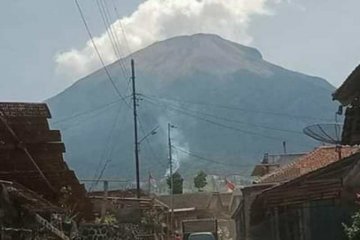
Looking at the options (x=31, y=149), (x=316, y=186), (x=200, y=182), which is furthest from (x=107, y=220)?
(x=200, y=182)

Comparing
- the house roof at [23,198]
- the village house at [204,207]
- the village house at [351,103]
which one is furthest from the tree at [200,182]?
the house roof at [23,198]

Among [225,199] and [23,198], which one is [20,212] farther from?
[225,199]

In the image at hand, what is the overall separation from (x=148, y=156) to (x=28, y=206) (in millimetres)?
184637

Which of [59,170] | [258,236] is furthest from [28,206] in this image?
[258,236]

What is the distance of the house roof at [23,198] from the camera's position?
11.1 metres

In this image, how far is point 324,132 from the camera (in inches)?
984

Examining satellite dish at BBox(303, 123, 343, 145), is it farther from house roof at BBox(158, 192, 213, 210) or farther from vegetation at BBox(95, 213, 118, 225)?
house roof at BBox(158, 192, 213, 210)

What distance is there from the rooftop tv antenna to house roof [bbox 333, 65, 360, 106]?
7918 millimetres

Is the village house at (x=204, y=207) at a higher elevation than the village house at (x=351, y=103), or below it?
higher

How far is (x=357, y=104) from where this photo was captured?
16.5 meters

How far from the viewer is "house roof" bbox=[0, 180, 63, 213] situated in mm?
11101

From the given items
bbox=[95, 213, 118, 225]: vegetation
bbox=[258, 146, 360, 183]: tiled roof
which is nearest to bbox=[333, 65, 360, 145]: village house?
bbox=[95, 213, 118, 225]: vegetation

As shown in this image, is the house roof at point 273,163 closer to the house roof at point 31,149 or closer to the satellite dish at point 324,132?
the satellite dish at point 324,132

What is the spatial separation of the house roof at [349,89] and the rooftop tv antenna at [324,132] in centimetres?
792
